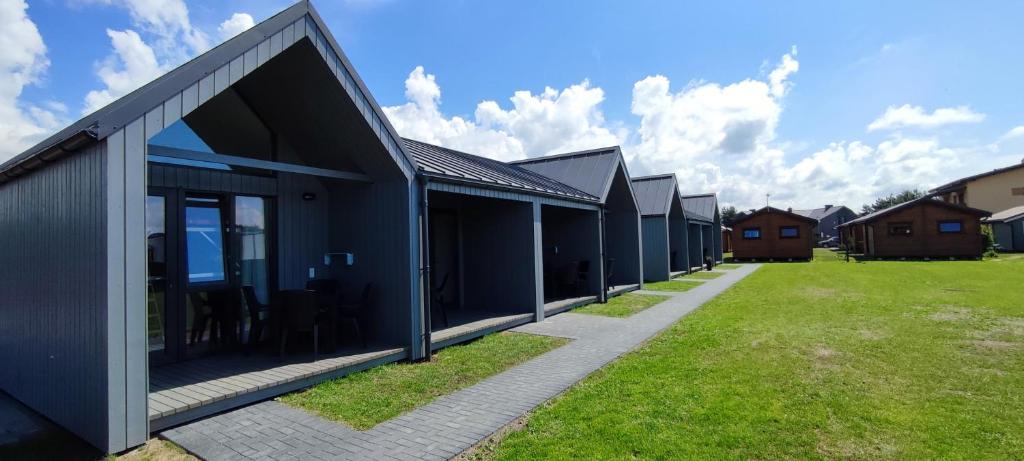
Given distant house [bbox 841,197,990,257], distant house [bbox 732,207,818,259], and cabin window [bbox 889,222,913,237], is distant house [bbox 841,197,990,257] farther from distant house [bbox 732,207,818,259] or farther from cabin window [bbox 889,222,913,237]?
distant house [bbox 732,207,818,259]

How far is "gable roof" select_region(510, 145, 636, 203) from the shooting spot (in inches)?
523

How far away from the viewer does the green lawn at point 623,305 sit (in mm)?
10883

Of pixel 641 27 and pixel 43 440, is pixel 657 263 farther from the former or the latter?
pixel 43 440

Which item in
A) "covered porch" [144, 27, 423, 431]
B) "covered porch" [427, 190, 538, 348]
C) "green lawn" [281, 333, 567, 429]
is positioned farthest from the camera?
"covered porch" [427, 190, 538, 348]

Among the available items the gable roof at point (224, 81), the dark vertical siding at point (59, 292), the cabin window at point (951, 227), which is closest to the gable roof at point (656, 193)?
the gable roof at point (224, 81)

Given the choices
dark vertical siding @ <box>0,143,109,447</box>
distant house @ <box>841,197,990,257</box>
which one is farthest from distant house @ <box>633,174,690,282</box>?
distant house @ <box>841,197,990,257</box>

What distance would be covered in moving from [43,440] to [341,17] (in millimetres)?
5621

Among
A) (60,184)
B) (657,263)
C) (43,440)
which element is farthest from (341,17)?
(657,263)

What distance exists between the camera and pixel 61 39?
6422 millimetres

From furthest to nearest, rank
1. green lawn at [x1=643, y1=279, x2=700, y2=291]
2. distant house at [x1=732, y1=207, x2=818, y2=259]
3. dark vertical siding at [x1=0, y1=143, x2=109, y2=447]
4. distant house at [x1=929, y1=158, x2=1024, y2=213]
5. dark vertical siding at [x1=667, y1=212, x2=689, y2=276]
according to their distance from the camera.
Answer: distant house at [x1=929, y1=158, x2=1024, y2=213]
distant house at [x1=732, y1=207, x2=818, y2=259]
dark vertical siding at [x1=667, y1=212, x2=689, y2=276]
green lawn at [x1=643, y1=279, x2=700, y2=291]
dark vertical siding at [x1=0, y1=143, x2=109, y2=447]

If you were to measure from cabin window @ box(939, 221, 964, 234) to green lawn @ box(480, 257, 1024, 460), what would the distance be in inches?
941

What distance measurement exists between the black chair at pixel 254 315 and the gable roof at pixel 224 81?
95.6 inches

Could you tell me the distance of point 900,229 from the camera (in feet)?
96.2

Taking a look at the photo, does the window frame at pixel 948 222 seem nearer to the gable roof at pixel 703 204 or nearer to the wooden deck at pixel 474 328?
the gable roof at pixel 703 204
